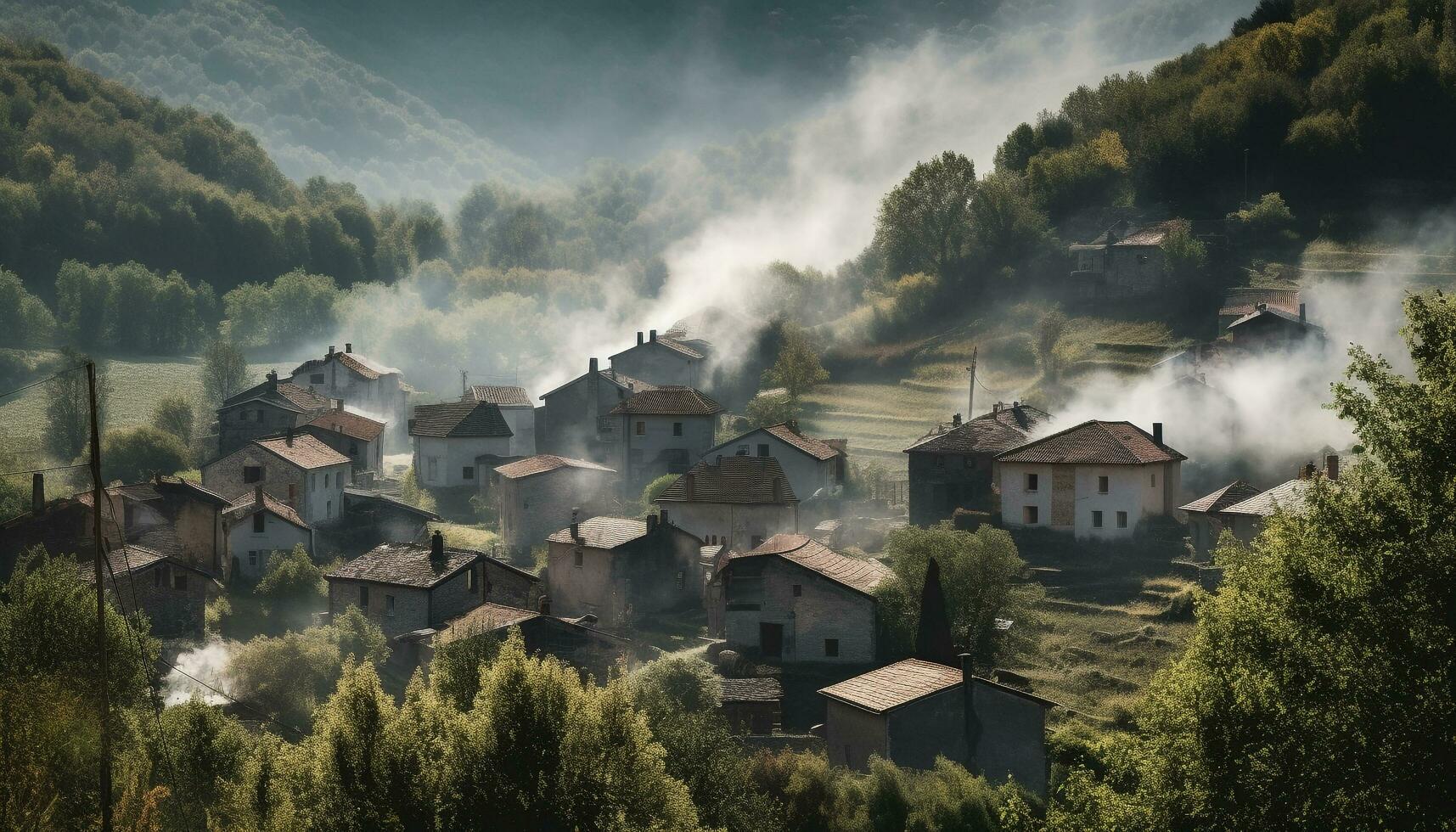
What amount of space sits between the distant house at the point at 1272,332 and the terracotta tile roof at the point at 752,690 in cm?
3484

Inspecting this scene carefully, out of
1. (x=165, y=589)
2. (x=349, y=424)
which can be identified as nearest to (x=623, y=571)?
(x=165, y=589)

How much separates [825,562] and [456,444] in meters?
26.9

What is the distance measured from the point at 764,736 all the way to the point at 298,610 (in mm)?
18010

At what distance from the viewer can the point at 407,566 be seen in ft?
147

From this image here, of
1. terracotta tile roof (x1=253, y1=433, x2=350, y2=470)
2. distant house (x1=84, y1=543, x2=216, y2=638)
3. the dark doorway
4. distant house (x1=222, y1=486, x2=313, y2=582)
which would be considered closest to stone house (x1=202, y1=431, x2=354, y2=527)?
terracotta tile roof (x1=253, y1=433, x2=350, y2=470)

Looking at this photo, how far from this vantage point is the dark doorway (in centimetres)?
4144

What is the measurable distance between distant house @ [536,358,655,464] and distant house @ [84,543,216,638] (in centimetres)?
2638

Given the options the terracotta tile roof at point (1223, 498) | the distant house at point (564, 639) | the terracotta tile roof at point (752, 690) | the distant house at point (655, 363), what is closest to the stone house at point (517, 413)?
the distant house at point (655, 363)

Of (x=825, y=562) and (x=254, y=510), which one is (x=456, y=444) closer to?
(x=254, y=510)

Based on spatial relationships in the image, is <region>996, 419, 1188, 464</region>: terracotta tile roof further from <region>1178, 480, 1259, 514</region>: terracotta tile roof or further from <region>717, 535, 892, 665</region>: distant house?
<region>717, 535, 892, 665</region>: distant house

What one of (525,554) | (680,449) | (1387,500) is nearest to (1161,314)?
(680,449)

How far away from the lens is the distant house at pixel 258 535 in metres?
50.6

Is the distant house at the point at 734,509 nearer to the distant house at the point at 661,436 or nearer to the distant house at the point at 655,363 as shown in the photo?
the distant house at the point at 661,436

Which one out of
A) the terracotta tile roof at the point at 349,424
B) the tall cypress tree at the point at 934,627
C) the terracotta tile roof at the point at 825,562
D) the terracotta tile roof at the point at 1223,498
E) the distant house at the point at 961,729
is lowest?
the distant house at the point at 961,729
